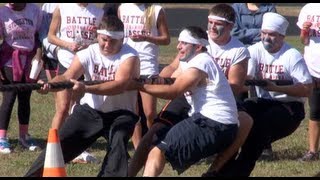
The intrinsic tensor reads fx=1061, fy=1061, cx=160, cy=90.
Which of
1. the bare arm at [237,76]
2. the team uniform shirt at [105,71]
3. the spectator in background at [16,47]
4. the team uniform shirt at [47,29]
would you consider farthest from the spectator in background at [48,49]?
the bare arm at [237,76]

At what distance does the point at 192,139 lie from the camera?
8.45 metres

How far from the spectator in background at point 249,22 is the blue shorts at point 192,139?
264 cm

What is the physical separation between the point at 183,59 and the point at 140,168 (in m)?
1.04

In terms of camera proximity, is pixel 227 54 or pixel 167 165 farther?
pixel 167 165

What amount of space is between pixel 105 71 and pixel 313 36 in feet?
10.3

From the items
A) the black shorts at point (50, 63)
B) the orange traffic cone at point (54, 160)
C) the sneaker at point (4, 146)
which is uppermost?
the orange traffic cone at point (54, 160)

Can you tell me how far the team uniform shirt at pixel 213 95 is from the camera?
27.9 ft

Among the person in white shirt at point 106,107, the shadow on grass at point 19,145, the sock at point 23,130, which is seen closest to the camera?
the person in white shirt at point 106,107

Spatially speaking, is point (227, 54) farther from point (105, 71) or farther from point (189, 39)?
point (105, 71)

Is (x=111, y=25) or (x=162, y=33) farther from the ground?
(x=111, y=25)

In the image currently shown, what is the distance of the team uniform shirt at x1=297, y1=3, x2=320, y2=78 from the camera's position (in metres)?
11.2

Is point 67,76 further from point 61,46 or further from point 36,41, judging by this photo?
point 36,41

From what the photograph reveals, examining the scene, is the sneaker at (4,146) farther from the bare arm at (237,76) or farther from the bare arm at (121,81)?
the bare arm at (237,76)

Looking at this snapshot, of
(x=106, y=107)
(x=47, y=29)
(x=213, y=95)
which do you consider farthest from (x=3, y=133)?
(x=213, y=95)
